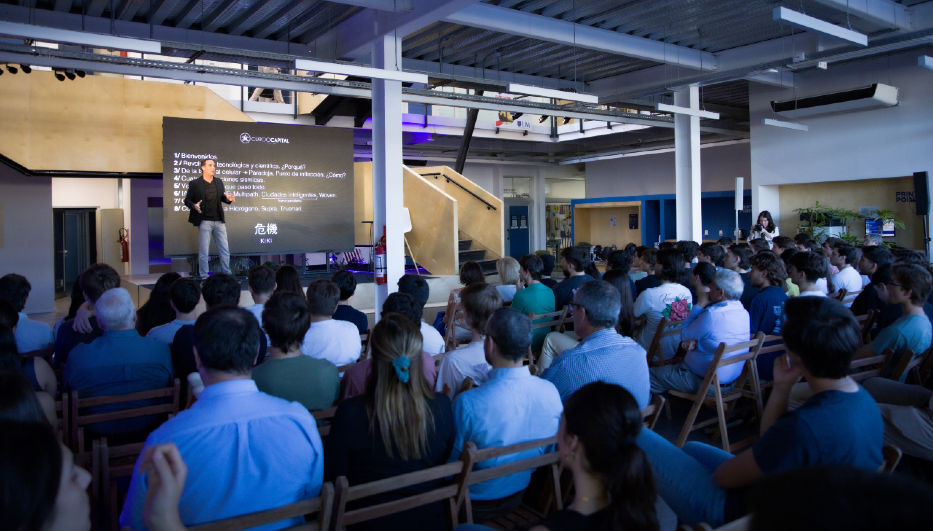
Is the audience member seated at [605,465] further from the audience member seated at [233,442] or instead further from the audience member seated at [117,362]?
the audience member seated at [117,362]

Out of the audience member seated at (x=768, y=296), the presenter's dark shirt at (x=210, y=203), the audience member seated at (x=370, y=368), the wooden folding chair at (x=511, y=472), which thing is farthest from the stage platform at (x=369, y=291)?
the wooden folding chair at (x=511, y=472)

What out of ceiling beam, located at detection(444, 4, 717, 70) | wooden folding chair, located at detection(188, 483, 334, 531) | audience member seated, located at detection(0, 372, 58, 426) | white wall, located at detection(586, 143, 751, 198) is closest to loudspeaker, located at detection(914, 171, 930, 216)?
ceiling beam, located at detection(444, 4, 717, 70)

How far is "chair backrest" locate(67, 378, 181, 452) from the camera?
103 inches

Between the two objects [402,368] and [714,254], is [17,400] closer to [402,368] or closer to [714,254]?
[402,368]

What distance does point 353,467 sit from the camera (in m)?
2.11

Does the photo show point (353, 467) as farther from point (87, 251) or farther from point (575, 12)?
point (87, 251)

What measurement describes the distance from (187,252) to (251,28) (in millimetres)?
3384

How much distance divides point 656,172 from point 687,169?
744 centimetres

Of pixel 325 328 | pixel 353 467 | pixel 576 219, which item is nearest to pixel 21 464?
pixel 353 467

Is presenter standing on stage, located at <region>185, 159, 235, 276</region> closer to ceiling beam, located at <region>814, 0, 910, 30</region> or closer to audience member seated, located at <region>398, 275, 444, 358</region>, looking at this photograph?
audience member seated, located at <region>398, 275, 444, 358</region>

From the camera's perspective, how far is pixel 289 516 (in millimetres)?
1655

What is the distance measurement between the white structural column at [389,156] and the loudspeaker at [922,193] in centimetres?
840

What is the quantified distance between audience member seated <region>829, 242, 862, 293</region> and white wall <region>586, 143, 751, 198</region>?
10.9 meters

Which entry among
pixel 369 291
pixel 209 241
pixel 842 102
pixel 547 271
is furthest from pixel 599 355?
pixel 842 102
